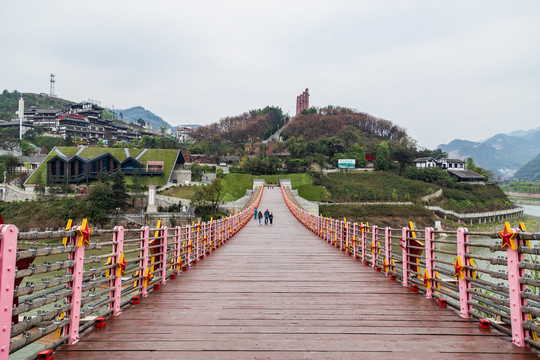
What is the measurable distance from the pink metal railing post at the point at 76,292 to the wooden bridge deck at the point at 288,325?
13 centimetres

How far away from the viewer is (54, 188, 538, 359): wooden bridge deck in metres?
3.00

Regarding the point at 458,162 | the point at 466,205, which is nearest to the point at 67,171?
the point at 466,205

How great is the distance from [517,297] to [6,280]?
14.7ft

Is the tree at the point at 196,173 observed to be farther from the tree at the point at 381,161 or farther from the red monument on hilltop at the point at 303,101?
the red monument on hilltop at the point at 303,101

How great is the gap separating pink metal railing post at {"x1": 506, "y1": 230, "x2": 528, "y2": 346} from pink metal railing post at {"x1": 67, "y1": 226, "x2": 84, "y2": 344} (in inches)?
172

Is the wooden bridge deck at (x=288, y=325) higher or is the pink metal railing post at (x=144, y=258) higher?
the pink metal railing post at (x=144, y=258)

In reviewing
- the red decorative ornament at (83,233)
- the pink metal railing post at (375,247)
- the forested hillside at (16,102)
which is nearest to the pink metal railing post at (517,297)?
the pink metal railing post at (375,247)

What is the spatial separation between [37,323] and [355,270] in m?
5.84

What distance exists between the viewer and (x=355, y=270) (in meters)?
6.91

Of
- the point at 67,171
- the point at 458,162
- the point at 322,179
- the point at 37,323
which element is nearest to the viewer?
the point at 37,323

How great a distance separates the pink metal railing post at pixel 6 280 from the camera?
7.14 ft

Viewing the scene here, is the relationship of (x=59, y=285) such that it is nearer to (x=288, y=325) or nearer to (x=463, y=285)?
(x=288, y=325)

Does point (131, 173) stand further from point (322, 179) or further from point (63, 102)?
point (63, 102)

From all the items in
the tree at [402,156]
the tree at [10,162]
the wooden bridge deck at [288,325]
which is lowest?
the wooden bridge deck at [288,325]
